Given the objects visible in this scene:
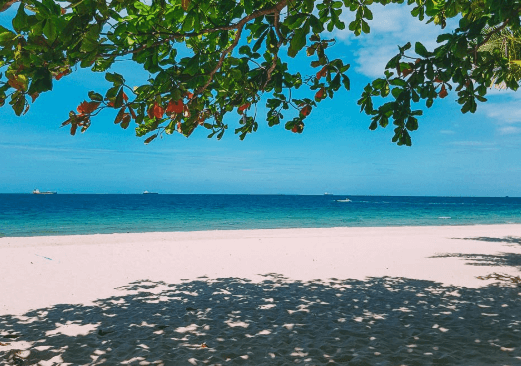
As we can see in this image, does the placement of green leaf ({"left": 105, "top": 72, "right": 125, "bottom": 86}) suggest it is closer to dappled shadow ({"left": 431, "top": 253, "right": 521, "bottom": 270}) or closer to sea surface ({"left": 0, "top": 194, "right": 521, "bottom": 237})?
dappled shadow ({"left": 431, "top": 253, "right": 521, "bottom": 270})

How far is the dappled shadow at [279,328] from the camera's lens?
4.62m

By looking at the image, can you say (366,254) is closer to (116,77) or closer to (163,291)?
(163,291)

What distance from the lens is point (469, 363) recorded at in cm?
433

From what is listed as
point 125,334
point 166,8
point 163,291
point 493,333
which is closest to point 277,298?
point 163,291

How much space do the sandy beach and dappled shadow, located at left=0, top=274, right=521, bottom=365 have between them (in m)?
0.02

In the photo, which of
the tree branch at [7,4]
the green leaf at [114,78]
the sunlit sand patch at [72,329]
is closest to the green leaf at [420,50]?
the green leaf at [114,78]

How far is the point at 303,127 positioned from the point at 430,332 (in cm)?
325

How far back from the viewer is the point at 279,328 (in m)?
5.66

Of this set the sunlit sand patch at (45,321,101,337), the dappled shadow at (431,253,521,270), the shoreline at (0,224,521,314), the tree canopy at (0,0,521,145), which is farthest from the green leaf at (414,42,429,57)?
the dappled shadow at (431,253,521,270)

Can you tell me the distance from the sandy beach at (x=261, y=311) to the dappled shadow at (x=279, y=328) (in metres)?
0.02

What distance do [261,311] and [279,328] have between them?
37.4 inches

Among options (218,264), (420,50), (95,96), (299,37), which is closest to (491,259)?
(218,264)

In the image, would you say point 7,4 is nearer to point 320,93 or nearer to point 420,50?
point 420,50

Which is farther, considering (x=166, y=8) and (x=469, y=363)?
(x=469, y=363)
